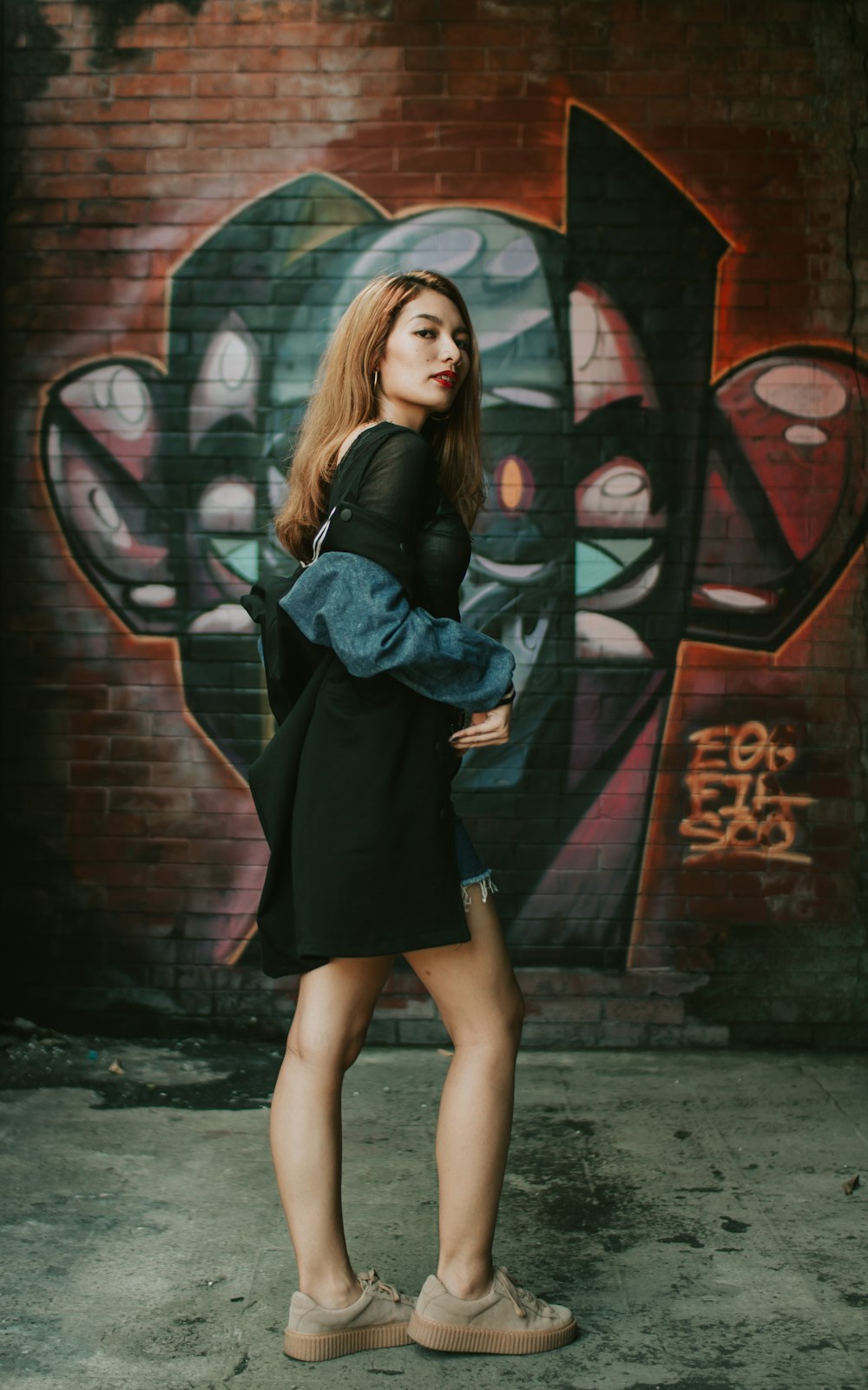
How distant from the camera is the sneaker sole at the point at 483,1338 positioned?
2459 mm

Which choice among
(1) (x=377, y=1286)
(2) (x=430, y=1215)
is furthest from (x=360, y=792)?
(2) (x=430, y=1215)

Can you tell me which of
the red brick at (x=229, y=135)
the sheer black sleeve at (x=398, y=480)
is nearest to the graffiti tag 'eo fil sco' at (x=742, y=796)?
the sheer black sleeve at (x=398, y=480)

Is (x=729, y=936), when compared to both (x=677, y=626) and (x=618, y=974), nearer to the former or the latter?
(x=618, y=974)

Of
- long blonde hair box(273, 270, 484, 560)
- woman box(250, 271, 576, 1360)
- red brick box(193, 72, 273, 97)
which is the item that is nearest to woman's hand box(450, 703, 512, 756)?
woman box(250, 271, 576, 1360)

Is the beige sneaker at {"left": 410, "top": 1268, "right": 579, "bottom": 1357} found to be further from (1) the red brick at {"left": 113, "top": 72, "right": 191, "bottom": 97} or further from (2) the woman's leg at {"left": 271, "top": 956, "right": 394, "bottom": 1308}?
(1) the red brick at {"left": 113, "top": 72, "right": 191, "bottom": 97}

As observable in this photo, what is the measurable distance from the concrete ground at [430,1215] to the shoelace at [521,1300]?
8cm

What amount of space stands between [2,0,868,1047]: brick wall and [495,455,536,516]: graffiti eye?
0.02m

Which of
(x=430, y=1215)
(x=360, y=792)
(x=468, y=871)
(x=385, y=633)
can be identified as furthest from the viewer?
(x=430, y=1215)

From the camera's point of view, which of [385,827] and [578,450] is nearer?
[385,827]

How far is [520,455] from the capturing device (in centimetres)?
462

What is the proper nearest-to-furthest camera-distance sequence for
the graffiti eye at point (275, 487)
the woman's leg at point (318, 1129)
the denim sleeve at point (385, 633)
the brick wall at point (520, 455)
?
the denim sleeve at point (385, 633)
the woman's leg at point (318, 1129)
the brick wall at point (520, 455)
the graffiti eye at point (275, 487)

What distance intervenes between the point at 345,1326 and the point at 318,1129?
1.25ft

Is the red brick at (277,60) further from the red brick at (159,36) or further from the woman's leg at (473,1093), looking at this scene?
the woman's leg at (473,1093)

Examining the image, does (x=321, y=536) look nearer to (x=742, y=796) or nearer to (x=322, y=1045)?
(x=322, y=1045)
